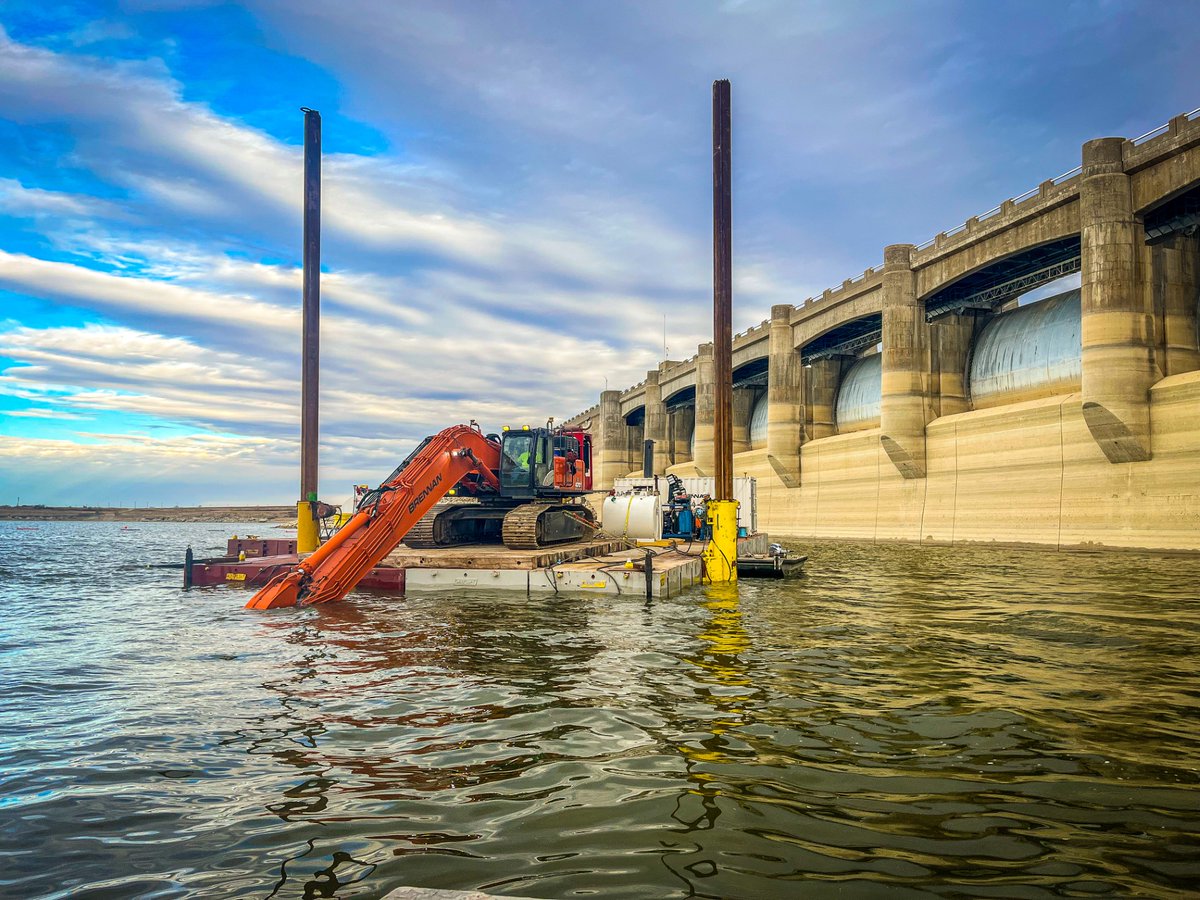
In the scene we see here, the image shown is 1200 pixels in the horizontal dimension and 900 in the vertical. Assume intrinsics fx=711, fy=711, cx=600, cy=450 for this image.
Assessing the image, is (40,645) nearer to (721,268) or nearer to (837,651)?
(837,651)

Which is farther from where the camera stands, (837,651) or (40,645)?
(40,645)

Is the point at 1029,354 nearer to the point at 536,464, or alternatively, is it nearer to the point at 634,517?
the point at 634,517

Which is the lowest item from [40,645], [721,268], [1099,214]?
[40,645]

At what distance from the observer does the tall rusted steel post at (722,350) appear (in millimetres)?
18391

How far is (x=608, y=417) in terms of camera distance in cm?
10038

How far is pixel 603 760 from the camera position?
611 cm

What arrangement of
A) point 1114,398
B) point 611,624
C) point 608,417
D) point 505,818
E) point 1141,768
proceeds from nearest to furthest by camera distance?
1. point 505,818
2. point 1141,768
3. point 611,624
4. point 1114,398
5. point 608,417

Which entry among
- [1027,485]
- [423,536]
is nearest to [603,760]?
[423,536]

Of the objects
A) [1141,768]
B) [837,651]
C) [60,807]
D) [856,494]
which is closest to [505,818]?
[60,807]

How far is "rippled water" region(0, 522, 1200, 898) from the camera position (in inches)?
165

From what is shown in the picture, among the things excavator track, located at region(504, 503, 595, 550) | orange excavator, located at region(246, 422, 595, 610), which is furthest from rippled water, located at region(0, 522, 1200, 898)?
excavator track, located at region(504, 503, 595, 550)

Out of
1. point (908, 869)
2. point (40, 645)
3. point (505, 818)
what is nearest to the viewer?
point (908, 869)

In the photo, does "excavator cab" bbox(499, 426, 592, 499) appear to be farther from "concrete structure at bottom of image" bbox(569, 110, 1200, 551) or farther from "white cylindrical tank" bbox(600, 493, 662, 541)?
"concrete structure at bottom of image" bbox(569, 110, 1200, 551)

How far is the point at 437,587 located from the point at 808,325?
4761 centimetres
